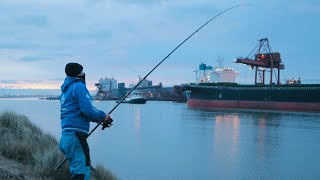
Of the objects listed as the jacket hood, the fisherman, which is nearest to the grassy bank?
the fisherman

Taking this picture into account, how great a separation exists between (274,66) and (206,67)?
14.4 metres

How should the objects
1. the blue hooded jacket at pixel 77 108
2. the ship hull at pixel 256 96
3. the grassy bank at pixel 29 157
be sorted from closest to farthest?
the blue hooded jacket at pixel 77 108
the grassy bank at pixel 29 157
the ship hull at pixel 256 96

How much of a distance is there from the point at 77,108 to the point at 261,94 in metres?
49.0

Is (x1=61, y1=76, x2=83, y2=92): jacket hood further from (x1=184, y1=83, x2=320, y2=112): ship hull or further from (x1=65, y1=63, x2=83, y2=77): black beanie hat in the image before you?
(x1=184, y1=83, x2=320, y2=112): ship hull

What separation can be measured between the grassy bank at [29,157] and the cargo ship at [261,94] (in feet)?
143

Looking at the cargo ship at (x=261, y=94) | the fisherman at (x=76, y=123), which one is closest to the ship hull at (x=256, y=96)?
the cargo ship at (x=261, y=94)

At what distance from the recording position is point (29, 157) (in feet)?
18.8

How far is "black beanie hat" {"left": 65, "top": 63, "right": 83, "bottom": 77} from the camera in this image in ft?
13.5

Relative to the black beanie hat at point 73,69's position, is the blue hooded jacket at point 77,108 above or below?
below

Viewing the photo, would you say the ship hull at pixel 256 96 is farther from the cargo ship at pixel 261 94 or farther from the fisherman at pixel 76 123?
the fisherman at pixel 76 123

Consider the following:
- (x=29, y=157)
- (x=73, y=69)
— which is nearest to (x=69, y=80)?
(x=73, y=69)

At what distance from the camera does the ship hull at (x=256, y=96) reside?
156 feet

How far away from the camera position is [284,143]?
57.3 ft

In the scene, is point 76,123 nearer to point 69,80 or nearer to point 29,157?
point 69,80
